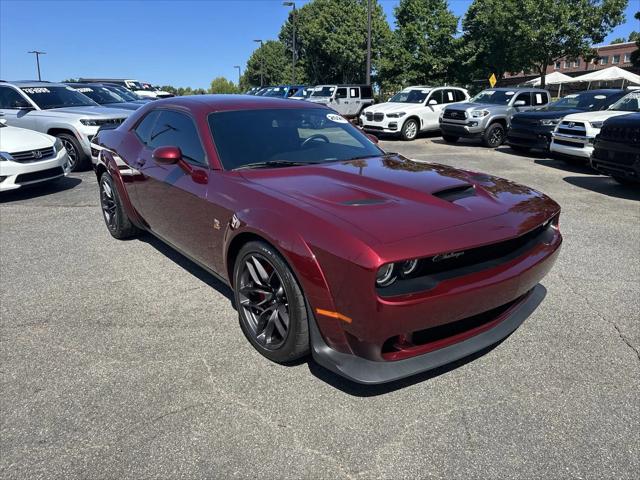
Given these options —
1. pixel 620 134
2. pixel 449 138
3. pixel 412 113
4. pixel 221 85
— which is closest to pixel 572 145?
pixel 620 134

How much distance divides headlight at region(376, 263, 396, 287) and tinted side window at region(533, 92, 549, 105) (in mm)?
14142

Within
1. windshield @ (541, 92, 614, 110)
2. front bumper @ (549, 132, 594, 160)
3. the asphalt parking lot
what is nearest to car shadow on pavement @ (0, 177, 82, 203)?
the asphalt parking lot

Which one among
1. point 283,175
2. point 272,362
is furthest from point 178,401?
point 283,175

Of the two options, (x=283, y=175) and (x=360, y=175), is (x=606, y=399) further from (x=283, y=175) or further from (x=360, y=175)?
(x=283, y=175)

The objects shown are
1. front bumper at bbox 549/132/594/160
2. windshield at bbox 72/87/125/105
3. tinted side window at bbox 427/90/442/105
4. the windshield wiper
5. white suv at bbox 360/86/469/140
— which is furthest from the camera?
tinted side window at bbox 427/90/442/105

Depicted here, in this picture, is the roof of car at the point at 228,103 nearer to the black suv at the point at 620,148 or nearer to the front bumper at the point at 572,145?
the black suv at the point at 620,148

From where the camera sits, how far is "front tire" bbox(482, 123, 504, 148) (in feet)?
43.4

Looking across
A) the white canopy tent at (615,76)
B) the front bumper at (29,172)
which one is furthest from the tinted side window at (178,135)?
the white canopy tent at (615,76)

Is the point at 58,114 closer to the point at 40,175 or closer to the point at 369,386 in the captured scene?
the point at 40,175

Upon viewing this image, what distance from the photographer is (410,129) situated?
15461mm

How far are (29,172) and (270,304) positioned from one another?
5.90m

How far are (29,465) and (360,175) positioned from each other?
2.34 metres

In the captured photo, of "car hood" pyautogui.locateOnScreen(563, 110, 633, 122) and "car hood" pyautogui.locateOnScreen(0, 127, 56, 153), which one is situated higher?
"car hood" pyautogui.locateOnScreen(563, 110, 633, 122)

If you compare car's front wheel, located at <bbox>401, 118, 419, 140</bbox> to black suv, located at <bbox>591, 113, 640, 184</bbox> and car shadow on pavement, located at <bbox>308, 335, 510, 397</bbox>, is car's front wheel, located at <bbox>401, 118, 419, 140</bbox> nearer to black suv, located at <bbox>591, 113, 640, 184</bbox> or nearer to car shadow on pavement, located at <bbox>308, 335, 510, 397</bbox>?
black suv, located at <bbox>591, 113, 640, 184</bbox>
